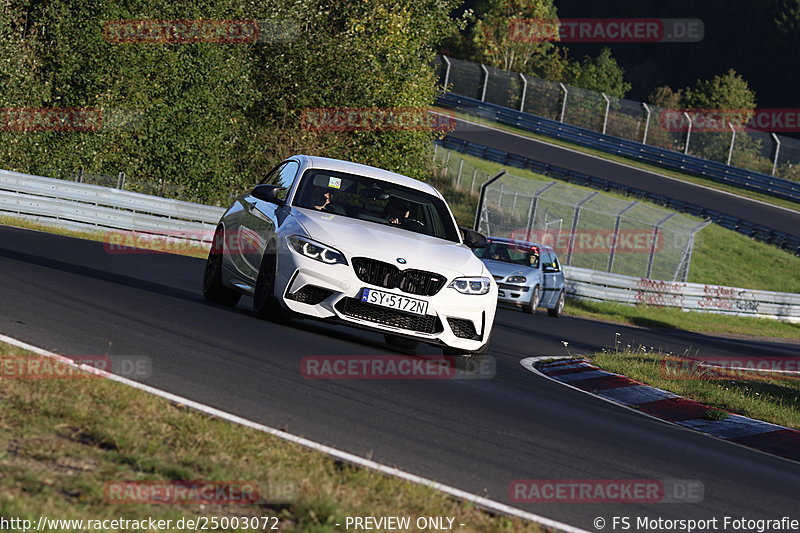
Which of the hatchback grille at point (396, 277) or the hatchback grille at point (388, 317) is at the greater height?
the hatchback grille at point (396, 277)

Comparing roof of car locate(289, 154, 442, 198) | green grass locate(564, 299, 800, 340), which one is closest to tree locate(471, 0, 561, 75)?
green grass locate(564, 299, 800, 340)

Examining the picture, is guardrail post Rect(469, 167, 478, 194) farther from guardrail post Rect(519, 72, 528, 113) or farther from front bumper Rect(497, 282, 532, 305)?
front bumper Rect(497, 282, 532, 305)

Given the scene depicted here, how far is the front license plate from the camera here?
10.0 m

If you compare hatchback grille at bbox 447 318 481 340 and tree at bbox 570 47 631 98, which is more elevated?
tree at bbox 570 47 631 98

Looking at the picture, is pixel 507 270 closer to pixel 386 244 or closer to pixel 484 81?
pixel 386 244

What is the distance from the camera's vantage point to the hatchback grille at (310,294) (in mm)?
10039

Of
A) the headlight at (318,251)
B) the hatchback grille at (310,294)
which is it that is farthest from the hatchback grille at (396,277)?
the hatchback grille at (310,294)

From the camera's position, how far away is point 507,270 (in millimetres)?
24688

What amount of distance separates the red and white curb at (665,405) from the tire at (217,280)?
3.61 metres

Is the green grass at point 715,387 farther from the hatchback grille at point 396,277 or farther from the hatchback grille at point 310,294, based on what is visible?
the hatchback grille at point 310,294

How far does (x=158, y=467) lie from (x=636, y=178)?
4532cm

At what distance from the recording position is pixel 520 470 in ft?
21.5

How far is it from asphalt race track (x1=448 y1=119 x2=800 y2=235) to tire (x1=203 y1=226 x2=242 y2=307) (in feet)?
116

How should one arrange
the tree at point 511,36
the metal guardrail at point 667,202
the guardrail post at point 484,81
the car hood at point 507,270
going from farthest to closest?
1. the tree at point 511,36
2. the guardrail post at point 484,81
3. the metal guardrail at point 667,202
4. the car hood at point 507,270
